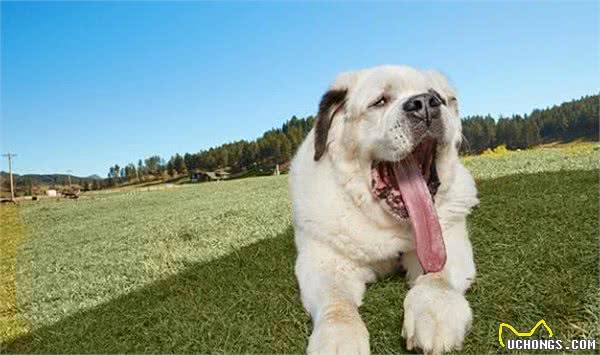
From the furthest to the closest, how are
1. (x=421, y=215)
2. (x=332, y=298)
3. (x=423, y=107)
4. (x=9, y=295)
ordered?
(x=9, y=295)
(x=421, y=215)
(x=423, y=107)
(x=332, y=298)

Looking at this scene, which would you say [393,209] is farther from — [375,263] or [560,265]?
[560,265]

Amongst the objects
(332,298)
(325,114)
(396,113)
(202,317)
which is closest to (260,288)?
(202,317)

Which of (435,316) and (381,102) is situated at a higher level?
(381,102)

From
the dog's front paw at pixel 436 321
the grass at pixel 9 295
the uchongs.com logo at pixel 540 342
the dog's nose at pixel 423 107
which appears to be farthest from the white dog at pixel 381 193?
the grass at pixel 9 295

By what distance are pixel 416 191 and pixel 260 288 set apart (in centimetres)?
144

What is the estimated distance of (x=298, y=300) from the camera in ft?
11.3

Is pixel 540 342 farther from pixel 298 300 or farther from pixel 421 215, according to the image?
pixel 298 300

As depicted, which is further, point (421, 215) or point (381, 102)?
point (381, 102)

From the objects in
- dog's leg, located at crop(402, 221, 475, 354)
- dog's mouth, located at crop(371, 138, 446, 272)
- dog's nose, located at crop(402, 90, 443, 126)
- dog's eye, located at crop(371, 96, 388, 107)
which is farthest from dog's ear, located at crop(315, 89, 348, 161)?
dog's leg, located at crop(402, 221, 475, 354)

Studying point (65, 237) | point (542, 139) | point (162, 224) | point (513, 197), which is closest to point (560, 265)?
point (513, 197)

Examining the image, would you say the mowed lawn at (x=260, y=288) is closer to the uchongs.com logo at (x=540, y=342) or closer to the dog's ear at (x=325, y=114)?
the uchongs.com logo at (x=540, y=342)

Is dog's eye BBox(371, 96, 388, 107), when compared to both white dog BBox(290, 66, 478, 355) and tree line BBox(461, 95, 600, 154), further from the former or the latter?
tree line BBox(461, 95, 600, 154)

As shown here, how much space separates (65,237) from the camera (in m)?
11.5

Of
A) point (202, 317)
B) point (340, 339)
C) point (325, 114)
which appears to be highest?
point (325, 114)
